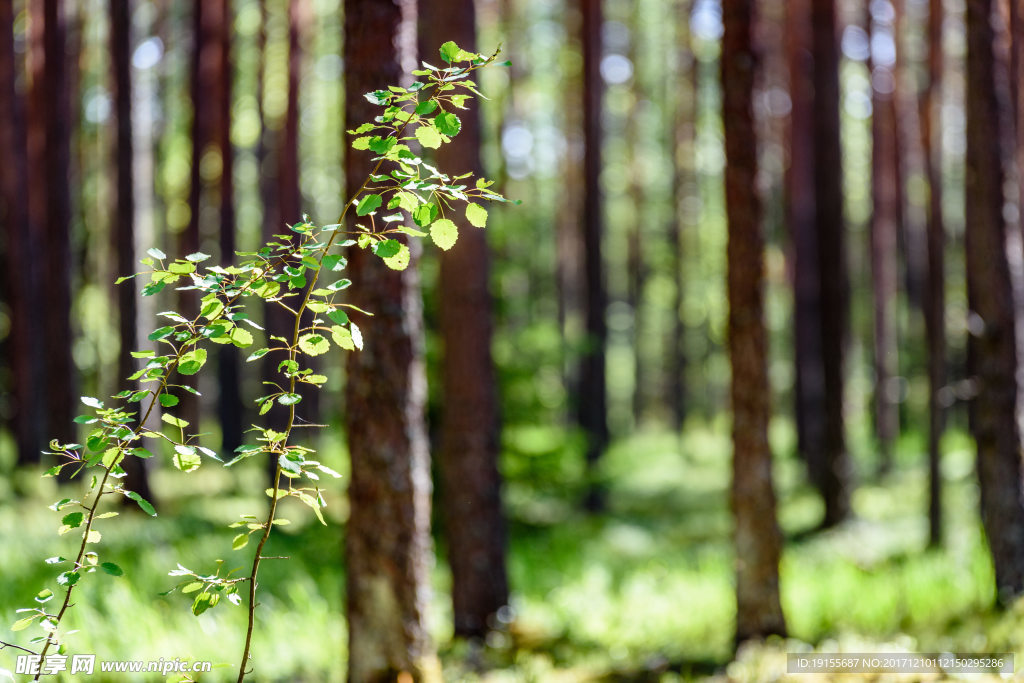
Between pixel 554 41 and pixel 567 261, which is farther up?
pixel 554 41

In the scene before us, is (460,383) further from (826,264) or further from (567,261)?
(567,261)

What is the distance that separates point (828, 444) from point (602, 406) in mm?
4419

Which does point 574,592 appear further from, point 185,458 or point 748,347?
point 185,458

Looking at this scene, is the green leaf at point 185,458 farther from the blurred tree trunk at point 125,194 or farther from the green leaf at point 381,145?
the blurred tree trunk at point 125,194

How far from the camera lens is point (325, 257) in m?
2.56

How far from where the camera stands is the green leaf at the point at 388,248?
2578mm

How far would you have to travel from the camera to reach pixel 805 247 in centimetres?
1336

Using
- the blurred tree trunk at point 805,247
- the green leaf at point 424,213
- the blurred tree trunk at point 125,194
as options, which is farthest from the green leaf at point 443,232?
the blurred tree trunk at point 805,247

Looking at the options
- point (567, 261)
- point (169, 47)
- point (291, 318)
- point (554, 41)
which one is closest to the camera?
point (291, 318)

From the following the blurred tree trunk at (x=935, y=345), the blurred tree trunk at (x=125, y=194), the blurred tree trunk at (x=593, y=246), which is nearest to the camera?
the blurred tree trunk at (x=935, y=345)

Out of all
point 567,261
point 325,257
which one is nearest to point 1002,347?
point 325,257

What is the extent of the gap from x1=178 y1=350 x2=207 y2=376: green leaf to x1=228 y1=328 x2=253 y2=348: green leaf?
10cm

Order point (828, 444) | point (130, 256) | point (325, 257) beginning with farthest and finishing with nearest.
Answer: point (828, 444) < point (130, 256) < point (325, 257)

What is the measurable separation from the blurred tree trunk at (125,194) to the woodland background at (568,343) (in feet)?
0.13
